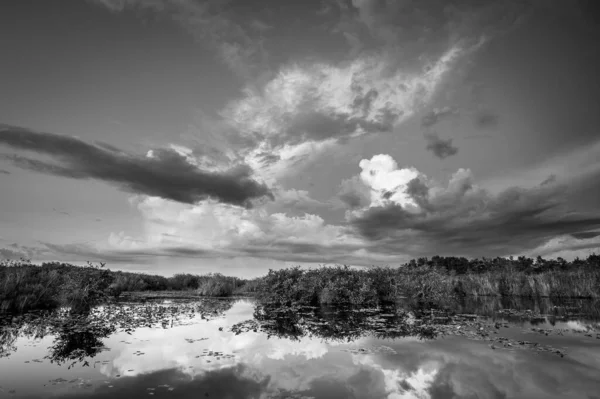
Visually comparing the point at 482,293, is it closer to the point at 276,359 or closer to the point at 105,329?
the point at 276,359

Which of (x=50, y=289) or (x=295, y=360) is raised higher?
(x=50, y=289)

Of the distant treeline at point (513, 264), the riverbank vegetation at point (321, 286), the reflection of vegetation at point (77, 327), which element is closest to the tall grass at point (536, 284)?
the riverbank vegetation at point (321, 286)

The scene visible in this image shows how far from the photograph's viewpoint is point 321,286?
34.8m

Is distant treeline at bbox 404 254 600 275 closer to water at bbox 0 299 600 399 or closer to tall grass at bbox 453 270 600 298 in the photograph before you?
Result: tall grass at bbox 453 270 600 298

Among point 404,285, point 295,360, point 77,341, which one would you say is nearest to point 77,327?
point 77,341

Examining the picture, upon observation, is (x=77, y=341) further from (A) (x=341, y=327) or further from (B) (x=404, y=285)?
(B) (x=404, y=285)

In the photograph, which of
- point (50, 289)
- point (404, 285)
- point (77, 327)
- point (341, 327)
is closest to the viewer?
point (77, 327)

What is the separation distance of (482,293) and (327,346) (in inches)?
1547

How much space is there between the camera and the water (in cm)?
835

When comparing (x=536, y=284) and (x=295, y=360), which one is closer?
(x=295, y=360)

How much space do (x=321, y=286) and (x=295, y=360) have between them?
24.1 metres

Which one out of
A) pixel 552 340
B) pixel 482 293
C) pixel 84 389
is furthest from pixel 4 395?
pixel 482 293

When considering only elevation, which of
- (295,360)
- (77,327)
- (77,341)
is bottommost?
(295,360)

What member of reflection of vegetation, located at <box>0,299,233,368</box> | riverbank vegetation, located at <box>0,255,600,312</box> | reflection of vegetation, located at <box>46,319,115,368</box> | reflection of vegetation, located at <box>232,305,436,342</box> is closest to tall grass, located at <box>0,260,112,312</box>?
riverbank vegetation, located at <box>0,255,600,312</box>
